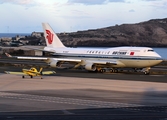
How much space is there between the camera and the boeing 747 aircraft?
170ft

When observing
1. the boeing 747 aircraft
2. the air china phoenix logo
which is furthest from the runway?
the air china phoenix logo

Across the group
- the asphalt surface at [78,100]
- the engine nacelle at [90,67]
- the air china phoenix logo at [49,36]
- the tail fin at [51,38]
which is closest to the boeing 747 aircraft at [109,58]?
the engine nacelle at [90,67]

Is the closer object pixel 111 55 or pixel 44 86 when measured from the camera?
pixel 44 86

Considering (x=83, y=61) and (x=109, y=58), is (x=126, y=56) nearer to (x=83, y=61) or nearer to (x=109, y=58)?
(x=109, y=58)

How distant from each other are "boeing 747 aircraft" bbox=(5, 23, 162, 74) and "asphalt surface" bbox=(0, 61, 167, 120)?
822 cm

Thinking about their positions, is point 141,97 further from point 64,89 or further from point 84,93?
point 64,89

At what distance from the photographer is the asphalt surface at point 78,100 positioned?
74.7 feet

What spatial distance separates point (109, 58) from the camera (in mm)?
54250

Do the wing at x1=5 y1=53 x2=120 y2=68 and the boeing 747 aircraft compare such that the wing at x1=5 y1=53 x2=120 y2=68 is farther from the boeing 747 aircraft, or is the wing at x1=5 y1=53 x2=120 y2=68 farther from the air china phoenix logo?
the air china phoenix logo

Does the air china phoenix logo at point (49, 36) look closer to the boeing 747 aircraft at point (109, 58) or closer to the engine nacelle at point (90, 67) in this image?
the boeing 747 aircraft at point (109, 58)

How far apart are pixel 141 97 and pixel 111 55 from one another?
74.6 ft

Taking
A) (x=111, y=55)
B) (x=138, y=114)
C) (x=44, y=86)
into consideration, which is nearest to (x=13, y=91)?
(x=44, y=86)

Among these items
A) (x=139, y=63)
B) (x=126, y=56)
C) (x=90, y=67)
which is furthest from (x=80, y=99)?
(x=90, y=67)

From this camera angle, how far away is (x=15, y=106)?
86.3ft
